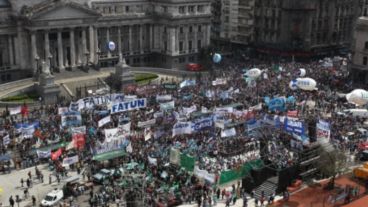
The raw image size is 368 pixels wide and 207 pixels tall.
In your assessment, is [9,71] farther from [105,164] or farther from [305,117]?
[305,117]

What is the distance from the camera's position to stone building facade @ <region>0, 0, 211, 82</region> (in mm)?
95500

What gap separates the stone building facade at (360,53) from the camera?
312ft

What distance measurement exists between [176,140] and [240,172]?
10019 mm

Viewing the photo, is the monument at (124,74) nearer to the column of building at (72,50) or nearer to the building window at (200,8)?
the column of building at (72,50)

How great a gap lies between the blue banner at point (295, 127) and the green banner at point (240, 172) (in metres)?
6.04

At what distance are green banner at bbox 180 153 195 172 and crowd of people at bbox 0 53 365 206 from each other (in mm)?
423

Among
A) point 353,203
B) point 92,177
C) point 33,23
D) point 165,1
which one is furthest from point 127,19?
point 353,203

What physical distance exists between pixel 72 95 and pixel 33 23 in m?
17.2

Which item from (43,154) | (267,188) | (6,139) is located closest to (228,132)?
(267,188)

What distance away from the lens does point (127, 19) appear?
110m

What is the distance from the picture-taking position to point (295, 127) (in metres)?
54.6

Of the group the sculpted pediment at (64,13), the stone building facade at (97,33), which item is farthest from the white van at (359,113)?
the sculpted pediment at (64,13)

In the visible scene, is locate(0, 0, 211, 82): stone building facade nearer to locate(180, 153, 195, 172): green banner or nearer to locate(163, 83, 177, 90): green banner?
locate(163, 83, 177, 90): green banner

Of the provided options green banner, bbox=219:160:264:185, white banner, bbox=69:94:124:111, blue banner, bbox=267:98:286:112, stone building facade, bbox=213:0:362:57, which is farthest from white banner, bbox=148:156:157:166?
stone building facade, bbox=213:0:362:57
